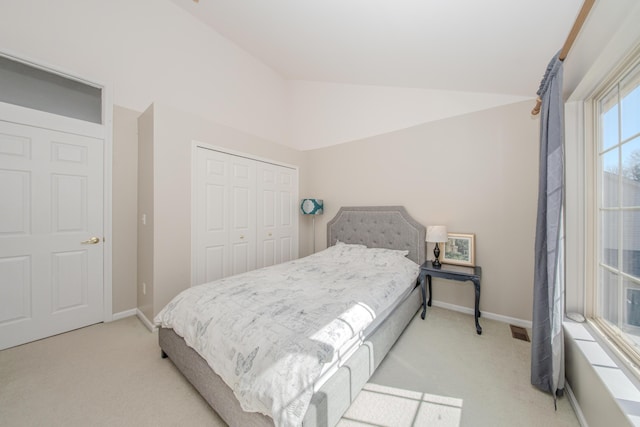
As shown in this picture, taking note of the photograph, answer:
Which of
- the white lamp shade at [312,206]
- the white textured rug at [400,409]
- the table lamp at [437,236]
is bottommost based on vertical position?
the white textured rug at [400,409]

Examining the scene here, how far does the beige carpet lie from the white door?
289 millimetres

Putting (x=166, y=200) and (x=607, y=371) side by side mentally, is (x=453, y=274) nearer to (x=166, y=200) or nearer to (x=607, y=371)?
(x=607, y=371)

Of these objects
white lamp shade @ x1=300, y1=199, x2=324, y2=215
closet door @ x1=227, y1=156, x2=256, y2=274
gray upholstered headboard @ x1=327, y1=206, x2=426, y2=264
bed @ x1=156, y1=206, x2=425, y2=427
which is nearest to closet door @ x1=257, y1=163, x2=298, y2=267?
closet door @ x1=227, y1=156, x2=256, y2=274

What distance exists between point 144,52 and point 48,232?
233 cm

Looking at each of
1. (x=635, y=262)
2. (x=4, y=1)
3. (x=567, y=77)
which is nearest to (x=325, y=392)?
(x=635, y=262)

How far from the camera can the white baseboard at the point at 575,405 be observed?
4.42 ft

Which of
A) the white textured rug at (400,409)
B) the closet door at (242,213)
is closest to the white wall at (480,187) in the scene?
the white textured rug at (400,409)

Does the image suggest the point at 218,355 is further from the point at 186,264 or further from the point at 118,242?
the point at 118,242

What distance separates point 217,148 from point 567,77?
10.7 feet

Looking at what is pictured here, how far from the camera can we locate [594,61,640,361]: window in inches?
49.3

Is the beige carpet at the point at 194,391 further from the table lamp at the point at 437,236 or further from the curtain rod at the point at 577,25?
the curtain rod at the point at 577,25

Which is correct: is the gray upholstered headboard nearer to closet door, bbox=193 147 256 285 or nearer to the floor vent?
the floor vent

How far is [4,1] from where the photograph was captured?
216 cm

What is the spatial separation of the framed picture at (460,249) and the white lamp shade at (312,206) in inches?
77.6
